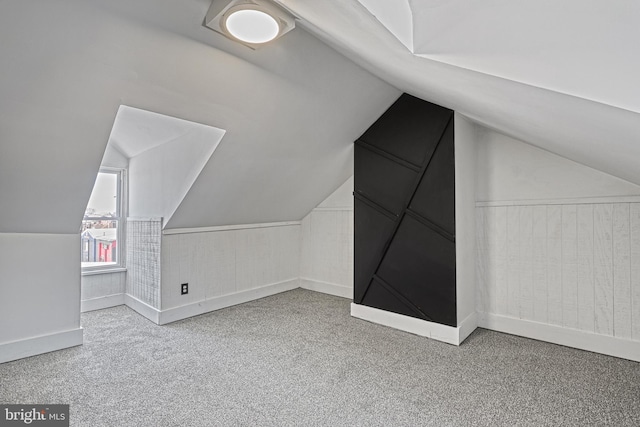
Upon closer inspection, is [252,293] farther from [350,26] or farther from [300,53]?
[350,26]

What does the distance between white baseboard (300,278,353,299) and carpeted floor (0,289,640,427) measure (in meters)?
1.08

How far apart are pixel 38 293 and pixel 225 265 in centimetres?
162

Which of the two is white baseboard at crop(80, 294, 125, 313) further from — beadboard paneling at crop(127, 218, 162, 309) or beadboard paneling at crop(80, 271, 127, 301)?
beadboard paneling at crop(127, 218, 162, 309)

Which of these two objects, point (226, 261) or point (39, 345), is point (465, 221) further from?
point (39, 345)

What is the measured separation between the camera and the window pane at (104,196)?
3.87 metres

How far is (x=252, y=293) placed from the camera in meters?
3.98

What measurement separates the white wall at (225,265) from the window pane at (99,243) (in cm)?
123

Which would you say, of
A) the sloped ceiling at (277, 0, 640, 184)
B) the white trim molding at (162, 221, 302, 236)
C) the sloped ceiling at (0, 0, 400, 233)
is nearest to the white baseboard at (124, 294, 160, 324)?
the white trim molding at (162, 221, 302, 236)

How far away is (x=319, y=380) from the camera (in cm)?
213

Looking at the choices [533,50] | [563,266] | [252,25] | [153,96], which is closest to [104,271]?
[153,96]

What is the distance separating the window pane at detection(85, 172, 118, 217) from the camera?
387 centimetres

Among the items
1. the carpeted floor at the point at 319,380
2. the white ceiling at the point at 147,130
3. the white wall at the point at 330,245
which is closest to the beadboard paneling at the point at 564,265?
the carpeted floor at the point at 319,380

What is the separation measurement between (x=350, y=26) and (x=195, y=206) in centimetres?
235

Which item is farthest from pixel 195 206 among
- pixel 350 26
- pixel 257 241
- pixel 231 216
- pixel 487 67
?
pixel 487 67
